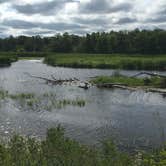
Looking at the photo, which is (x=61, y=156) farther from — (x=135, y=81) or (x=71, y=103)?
(x=135, y=81)

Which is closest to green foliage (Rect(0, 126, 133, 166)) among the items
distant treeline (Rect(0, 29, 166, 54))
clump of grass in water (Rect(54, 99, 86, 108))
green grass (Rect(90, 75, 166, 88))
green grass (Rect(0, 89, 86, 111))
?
green grass (Rect(0, 89, 86, 111))

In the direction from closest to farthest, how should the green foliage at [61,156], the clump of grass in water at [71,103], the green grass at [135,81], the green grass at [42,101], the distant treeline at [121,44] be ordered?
the green foliage at [61,156]
the green grass at [42,101]
the clump of grass in water at [71,103]
the green grass at [135,81]
the distant treeline at [121,44]

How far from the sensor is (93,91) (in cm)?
4728

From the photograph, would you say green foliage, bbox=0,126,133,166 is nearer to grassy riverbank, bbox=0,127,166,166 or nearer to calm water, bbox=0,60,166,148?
grassy riverbank, bbox=0,127,166,166

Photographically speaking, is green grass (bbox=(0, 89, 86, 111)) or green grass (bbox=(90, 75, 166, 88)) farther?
green grass (bbox=(90, 75, 166, 88))

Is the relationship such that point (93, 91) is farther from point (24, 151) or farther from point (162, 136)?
point (24, 151)

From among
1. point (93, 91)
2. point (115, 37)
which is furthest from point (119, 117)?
point (115, 37)

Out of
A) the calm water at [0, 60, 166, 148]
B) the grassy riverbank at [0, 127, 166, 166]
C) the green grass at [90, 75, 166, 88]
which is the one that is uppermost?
the grassy riverbank at [0, 127, 166, 166]

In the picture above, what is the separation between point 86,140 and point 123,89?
1033 inches

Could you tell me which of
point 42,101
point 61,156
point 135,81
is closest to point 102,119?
point 42,101

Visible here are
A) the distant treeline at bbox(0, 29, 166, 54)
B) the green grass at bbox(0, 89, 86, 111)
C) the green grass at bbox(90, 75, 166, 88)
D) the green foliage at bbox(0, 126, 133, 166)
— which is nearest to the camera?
the green foliage at bbox(0, 126, 133, 166)

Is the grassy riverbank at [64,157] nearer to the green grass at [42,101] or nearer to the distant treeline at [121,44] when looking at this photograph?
the green grass at [42,101]

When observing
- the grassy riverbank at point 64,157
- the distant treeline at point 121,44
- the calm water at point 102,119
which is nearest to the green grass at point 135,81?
the calm water at point 102,119

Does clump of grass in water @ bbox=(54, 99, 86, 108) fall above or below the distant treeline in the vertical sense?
below
